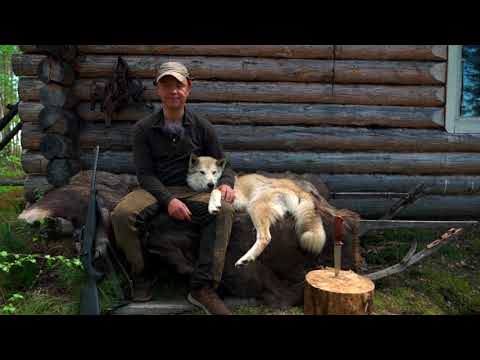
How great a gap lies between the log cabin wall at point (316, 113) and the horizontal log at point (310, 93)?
0.01m

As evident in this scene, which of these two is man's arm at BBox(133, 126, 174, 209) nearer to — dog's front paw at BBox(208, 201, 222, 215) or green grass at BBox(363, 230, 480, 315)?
dog's front paw at BBox(208, 201, 222, 215)

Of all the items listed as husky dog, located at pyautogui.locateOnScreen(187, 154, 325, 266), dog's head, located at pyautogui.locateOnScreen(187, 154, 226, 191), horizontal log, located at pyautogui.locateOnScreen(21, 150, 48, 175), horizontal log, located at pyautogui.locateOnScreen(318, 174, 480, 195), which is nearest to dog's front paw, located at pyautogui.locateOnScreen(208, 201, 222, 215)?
husky dog, located at pyautogui.locateOnScreen(187, 154, 325, 266)

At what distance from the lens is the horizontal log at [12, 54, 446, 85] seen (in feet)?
16.9

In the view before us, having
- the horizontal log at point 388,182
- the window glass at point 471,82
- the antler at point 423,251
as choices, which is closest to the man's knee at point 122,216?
the antler at point 423,251

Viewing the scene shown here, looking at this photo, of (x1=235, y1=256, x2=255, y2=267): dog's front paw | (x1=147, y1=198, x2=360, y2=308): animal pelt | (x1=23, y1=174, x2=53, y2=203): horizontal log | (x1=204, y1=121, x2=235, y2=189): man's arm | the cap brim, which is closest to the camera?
(x1=235, y1=256, x2=255, y2=267): dog's front paw

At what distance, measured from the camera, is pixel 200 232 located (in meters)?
3.62

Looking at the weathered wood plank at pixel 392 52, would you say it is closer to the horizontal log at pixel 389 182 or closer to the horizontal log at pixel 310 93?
the horizontal log at pixel 310 93

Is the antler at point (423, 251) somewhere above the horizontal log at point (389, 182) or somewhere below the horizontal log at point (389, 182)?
below

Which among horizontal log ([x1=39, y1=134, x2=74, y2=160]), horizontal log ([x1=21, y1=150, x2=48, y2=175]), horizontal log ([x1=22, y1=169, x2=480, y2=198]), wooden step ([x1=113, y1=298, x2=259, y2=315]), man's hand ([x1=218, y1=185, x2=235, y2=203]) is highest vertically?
horizontal log ([x1=39, y1=134, x2=74, y2=160])

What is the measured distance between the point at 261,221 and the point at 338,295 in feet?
3.33

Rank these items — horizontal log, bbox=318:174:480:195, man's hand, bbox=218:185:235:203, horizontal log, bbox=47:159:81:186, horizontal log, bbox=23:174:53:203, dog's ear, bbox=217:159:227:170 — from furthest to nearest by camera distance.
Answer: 1. horizontal log, bbox=318:174:480:195
2. horizontal log, bbox=23:174:53:203
3. horizontal log, bbox=47:159:81:186
4. dog's ear, bbox=217:159:227:170
5. man's hand, bbox=218:185:235:203

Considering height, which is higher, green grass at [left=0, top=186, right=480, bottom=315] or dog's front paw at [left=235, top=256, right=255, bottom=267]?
dog's front paw at [left=235, top=256, right=255, bottom=267]

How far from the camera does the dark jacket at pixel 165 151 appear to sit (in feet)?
11.8
